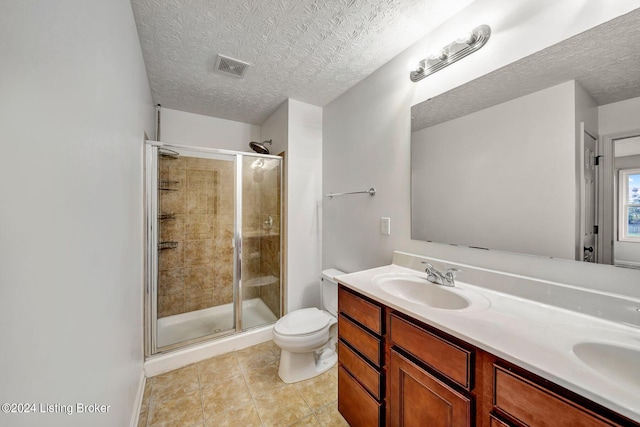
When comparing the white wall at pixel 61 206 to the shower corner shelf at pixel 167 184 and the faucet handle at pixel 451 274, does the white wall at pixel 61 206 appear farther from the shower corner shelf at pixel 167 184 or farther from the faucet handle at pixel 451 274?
the faucet handle at pixel 451 274

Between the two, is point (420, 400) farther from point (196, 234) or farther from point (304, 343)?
point (196, 234)

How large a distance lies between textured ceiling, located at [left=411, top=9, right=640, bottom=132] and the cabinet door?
1.24 meters

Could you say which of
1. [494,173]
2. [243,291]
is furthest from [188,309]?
[494,173]

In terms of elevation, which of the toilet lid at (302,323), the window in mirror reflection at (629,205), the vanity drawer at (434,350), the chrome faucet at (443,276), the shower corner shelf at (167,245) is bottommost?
the toilet lid at (302,323)

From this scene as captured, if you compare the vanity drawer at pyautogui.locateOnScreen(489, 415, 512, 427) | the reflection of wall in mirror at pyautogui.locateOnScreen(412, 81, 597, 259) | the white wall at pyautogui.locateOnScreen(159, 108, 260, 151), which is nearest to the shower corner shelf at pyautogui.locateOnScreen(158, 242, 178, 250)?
the white wall at pyautogui.locateOnScreen(159, 108, 260, 151)

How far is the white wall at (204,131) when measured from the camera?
2576 millimetres

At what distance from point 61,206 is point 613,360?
5.27 feet

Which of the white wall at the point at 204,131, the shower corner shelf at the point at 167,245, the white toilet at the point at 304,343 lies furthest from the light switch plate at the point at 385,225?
the white wall at the point at 204,131

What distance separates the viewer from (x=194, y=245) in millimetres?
2445

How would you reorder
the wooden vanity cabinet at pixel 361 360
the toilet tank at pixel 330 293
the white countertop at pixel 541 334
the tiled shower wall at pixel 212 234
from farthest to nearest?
the tiled shower wall at pixel 212 234 → the toilet tank at pixel 330 293 → the wooden vanity cabinet at pixel 361 360 → the white countertop at pixel 541 334

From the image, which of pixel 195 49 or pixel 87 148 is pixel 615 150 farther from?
pixel 195 49

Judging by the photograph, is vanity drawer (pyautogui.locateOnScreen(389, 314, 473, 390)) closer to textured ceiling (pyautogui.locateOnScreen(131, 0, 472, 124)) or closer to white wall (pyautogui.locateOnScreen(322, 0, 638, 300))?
white wall (pyautogui.locateOnScreen(322, 0, 638, 300))

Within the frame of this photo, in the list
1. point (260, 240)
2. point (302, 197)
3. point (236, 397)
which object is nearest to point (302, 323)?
point (236, 397)

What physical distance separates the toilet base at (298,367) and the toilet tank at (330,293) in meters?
0.37
